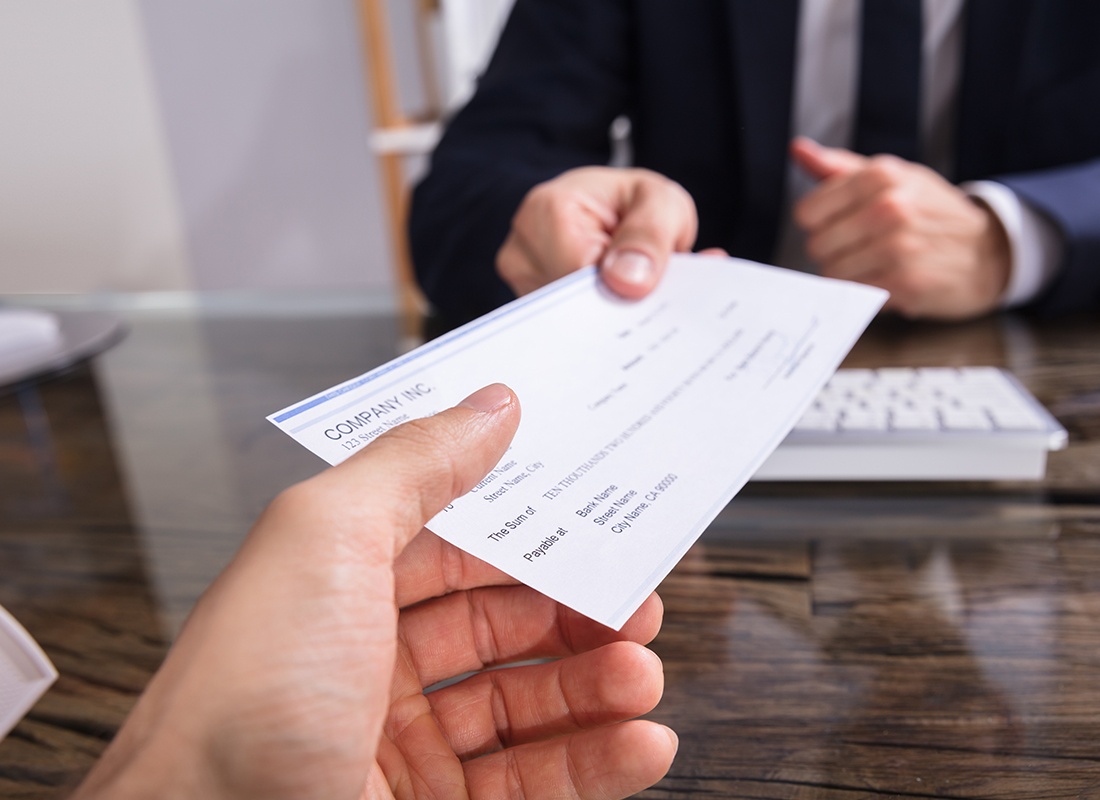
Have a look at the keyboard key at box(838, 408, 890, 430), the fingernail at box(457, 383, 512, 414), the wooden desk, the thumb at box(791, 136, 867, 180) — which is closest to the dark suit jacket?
the thumb at box(791, 136, 867, 180)

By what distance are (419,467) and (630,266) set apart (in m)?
0.24

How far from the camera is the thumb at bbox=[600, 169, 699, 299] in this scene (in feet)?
1.39

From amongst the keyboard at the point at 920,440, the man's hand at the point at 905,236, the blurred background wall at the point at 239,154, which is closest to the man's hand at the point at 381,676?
the keyboard at the point at 920,440

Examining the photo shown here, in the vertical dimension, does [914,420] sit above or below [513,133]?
below

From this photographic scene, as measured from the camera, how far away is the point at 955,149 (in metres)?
0.83

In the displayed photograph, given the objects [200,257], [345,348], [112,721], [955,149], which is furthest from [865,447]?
[200,257]

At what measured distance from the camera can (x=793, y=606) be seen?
32 centimetres

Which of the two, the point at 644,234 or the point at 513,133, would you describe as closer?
the point at 644,234

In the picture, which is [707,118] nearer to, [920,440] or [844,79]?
[844,79]

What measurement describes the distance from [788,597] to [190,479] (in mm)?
356

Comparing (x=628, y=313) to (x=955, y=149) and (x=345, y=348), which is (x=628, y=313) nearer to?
(x=345, y=348)

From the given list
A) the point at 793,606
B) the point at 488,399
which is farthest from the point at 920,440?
the point at 488,399

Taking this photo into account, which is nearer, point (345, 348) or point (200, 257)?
point (345, 348)

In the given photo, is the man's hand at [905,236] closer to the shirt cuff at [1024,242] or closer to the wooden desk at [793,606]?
the shirt cuff at [1024,242]
